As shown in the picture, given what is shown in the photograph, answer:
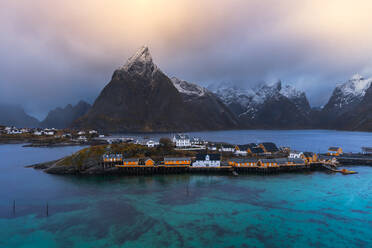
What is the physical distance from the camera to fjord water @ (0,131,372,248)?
881 inches

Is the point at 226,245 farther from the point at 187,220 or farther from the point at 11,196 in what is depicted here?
the point at 11,196

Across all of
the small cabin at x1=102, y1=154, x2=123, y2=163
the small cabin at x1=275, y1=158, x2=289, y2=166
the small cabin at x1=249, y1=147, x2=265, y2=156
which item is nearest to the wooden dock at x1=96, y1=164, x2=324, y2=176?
the small cabin at x1=275, y1=158, x2=289, y2=166

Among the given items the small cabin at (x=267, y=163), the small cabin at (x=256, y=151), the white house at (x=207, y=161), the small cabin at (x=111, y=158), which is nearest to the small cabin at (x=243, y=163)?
the small cabin at (x=267, y=163)

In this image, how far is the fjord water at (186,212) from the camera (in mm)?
22375

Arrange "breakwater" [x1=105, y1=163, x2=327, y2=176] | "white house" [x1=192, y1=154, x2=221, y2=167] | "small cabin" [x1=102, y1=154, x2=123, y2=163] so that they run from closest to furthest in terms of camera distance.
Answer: "breakwater" [x1=105, y1=163, x2=327, y2=176], "white house" [x1=192, y1=154, x2=221, y2=167], "small cabin" [x1=102, y1=154, x2=123, y2=163]

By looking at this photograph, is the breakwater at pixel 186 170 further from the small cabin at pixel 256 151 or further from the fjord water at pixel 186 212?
the small cabin at pixel 256 151

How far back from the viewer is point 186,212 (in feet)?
93.0

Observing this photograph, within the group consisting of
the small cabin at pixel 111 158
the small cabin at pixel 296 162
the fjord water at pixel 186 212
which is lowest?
the fjord water at pixel 186 212

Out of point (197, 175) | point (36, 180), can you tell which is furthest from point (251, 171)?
point (36, 180)

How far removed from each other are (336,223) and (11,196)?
45.7 meters

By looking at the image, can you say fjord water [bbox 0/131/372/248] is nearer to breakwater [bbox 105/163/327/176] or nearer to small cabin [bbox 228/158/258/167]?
breakwater [bbox 105/163/327/176]

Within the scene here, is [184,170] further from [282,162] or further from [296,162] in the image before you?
[296,162]

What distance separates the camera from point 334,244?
21719 millimetres

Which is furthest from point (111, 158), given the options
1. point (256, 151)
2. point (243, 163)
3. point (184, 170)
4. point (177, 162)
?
point (256, 151)
